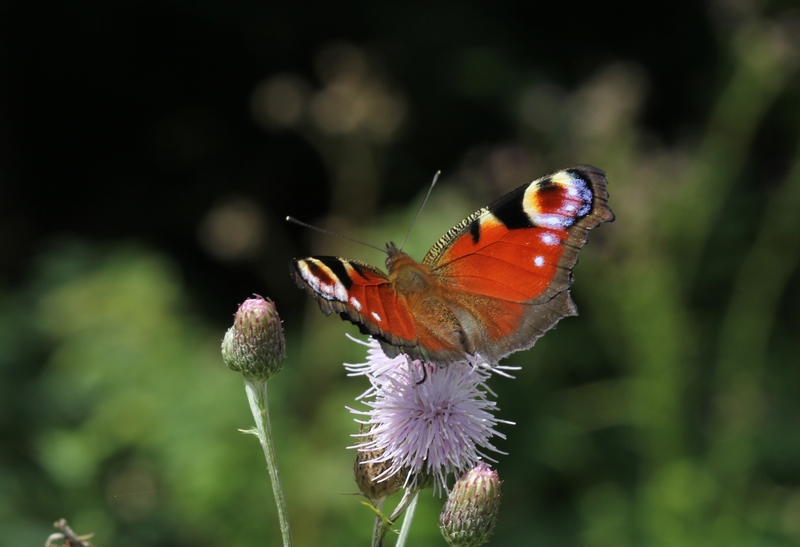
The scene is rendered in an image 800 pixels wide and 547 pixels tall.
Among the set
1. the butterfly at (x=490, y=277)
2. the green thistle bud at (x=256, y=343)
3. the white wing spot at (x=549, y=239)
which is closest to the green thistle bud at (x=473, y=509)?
the butterfly at (x=490, y=277)

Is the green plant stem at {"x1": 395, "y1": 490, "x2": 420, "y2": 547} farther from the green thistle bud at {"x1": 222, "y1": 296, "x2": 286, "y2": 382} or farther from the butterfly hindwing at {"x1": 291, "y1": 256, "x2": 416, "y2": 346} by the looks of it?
the green thistle bud at {"x1": 222, "y1": 296, "x2": 286, "y2": 382}

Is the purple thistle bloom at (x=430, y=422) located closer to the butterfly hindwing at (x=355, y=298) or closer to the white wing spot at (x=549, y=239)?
the butterfly hindwing at (x=355, y=298)

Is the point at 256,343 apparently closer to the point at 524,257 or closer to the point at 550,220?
the point at 524,257

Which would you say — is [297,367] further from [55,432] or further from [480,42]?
[480,42]

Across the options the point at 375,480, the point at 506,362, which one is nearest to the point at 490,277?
the point at 375,480

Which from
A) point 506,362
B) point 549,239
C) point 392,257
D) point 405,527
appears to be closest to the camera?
point 405,527

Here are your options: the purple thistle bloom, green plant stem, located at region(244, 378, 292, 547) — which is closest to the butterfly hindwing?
the purple thistle bloom
